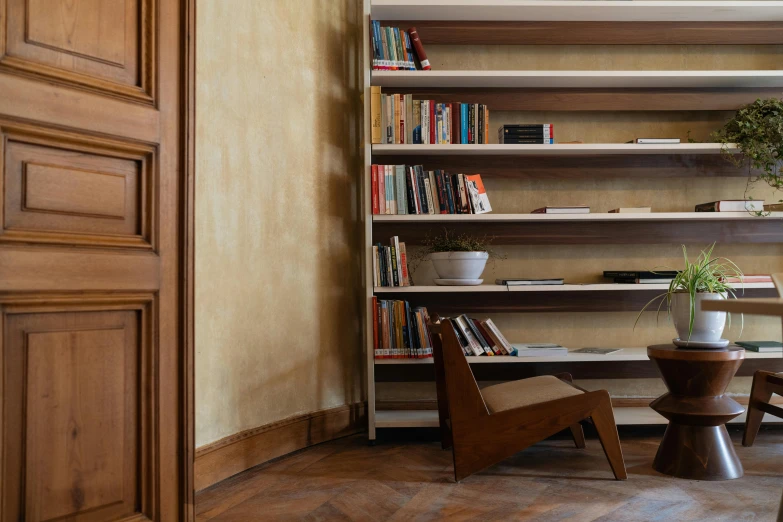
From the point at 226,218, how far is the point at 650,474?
1.99 metres

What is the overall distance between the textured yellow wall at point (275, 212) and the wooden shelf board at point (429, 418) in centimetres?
29

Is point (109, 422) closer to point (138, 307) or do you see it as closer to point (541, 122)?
point (138, 307)

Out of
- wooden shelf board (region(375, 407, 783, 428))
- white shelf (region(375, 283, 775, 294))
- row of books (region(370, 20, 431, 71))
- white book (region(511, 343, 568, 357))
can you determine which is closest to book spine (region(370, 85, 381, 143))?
row of books (region(370, 20, 431, 71))

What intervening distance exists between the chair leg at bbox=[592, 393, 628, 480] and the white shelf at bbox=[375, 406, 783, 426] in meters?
0.65

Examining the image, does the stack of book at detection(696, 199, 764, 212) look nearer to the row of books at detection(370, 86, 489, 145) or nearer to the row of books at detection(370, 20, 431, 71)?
the row of books at detection(370, 86, 489, 145)

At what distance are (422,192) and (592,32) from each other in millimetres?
1287

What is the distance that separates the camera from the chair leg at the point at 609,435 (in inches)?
104

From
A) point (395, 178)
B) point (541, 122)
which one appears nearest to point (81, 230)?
point (395, 178)

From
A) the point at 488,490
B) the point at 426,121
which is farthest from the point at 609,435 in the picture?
the point at 426,121

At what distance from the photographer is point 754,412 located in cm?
316

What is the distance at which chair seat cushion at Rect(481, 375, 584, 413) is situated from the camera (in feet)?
8.71

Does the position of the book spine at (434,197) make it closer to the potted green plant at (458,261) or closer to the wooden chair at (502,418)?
the potted green plant at (458,261)

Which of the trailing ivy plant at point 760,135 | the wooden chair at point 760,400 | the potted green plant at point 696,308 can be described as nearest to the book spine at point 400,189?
the potted green plant at point 696,308

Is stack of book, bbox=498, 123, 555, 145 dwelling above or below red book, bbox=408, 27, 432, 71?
below
